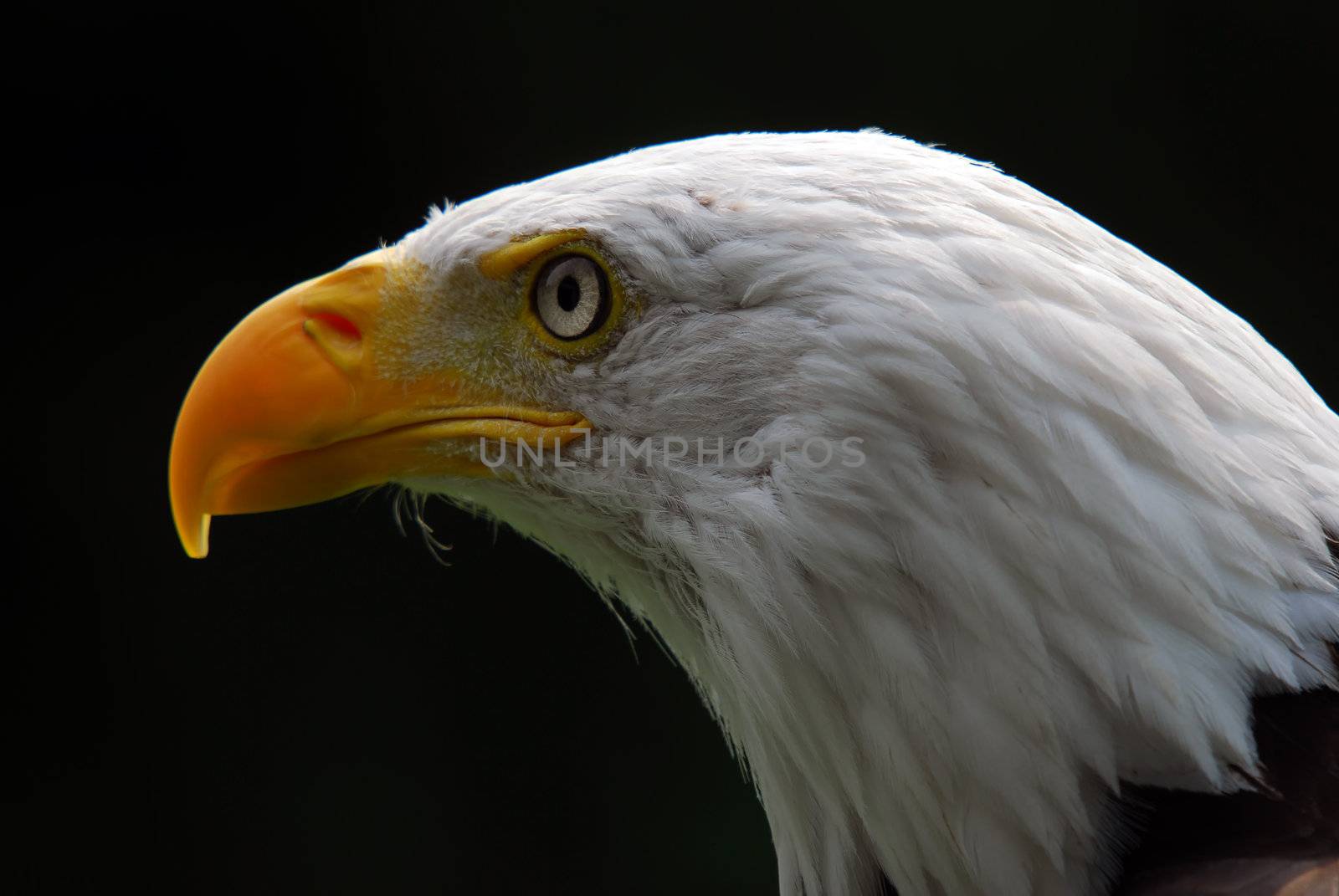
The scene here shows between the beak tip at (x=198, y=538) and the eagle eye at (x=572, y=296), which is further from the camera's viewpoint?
the beak tip at (x=198, y=538)

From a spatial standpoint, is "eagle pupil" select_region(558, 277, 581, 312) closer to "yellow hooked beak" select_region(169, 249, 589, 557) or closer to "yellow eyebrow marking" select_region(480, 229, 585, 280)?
"yellow eyebrow marking" select_region(480, 229, 585, 280)

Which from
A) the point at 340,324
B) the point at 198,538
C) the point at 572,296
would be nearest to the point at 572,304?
the point at 572,296

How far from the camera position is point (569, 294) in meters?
1.53

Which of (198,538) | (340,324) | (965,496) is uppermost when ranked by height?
(340,324)

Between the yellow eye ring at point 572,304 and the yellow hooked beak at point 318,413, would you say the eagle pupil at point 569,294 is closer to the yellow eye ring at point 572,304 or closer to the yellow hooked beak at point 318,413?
the yellow eye ring at point 572,304

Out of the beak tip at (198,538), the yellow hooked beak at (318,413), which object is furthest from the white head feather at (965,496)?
the beak tip at (198,538)

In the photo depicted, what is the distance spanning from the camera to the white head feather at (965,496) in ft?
4.20

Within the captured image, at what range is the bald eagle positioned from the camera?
1.28 metres

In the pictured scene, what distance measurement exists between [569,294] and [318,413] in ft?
1.22

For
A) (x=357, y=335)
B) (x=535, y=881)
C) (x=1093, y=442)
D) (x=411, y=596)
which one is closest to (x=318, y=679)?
(x=411, y=596)

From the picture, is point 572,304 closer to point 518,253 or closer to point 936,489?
point 518,253

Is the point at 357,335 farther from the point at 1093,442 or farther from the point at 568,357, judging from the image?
the point at 1093,442

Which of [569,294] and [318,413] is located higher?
[569,294]

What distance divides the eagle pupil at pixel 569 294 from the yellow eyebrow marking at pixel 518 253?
5 cm
